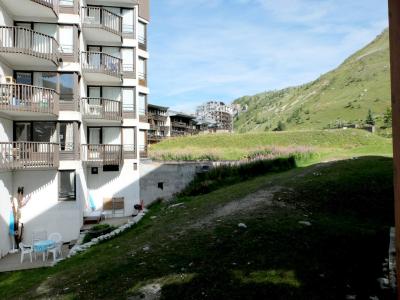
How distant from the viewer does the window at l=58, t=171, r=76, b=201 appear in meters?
21.5

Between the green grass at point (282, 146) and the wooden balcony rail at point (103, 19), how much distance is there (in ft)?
36.2

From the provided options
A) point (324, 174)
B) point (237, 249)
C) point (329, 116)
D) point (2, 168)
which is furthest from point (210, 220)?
point (329, 116)

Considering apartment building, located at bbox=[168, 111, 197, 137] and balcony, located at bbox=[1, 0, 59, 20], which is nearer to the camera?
balcony, located at bbox=[1, 0, 59, 20]

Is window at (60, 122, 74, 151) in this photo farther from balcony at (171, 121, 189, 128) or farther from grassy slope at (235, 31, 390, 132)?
balcony at (171, 121, 189, 128)

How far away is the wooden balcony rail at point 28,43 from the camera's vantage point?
19.4 m

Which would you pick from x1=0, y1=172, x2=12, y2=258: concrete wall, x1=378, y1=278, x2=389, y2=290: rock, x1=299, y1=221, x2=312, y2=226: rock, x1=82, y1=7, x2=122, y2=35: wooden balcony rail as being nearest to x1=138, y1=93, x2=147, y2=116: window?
x1=82, y1=7, x2=122, y2=35: wooden balcony rail

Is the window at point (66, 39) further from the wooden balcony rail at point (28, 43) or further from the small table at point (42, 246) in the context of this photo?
the small table at point (42, 246)

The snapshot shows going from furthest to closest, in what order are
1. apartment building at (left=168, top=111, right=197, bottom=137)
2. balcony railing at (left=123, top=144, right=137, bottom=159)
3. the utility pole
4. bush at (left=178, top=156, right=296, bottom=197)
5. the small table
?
apartment building at (left=168, top=111, right=197, bottom=137)
balcony railing at (left=123, top=144, right=137, bottom=159)
bush at (left=178, top=156, right=296, bottom=197)
the small table
the utility pole

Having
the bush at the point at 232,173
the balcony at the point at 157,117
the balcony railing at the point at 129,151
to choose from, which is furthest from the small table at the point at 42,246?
the balcony at the point at 157,117

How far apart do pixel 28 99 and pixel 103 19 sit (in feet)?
32.7

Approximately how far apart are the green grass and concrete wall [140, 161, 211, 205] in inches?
138

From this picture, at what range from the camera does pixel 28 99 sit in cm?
1969

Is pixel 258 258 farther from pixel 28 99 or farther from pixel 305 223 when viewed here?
pixel 28 99

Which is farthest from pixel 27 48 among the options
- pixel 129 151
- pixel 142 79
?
pixel 142 79
